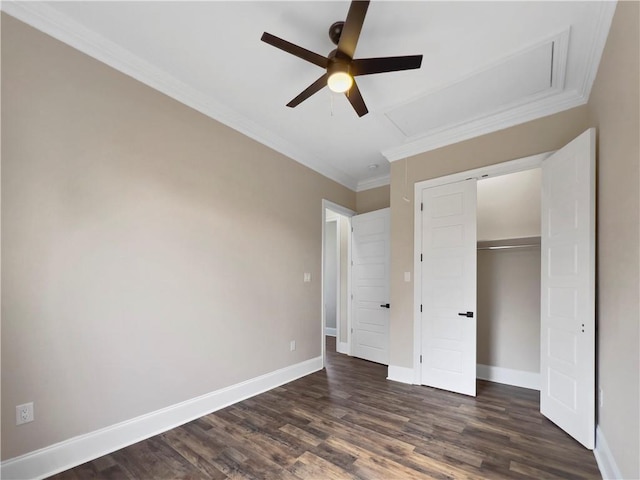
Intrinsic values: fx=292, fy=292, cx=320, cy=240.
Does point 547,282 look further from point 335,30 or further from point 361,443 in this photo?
point 335,30

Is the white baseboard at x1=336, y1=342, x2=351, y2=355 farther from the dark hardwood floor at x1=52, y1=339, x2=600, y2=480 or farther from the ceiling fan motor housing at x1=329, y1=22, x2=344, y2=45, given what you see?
the ceiling fan motor housing at x1=329, y1=22, x2=344, y2=45

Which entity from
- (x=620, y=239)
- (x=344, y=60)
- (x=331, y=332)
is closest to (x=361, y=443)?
(x=620, y=239)

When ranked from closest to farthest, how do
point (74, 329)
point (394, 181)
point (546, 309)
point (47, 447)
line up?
point (47, 447), point (74, 329), point (546, 309), point (394, 181)

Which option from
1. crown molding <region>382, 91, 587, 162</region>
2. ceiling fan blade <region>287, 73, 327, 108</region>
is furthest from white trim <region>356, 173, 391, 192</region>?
ceiling fan blade <region>287, 73, 327, 108</region>

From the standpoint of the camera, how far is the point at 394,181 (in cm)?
399

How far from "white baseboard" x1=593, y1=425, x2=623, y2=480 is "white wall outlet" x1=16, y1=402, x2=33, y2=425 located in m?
3.49

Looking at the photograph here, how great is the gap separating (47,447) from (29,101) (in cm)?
223

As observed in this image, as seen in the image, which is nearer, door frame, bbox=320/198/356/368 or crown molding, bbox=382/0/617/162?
crown molding, bbox=382/0/617/162

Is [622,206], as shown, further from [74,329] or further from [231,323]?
[74,329]

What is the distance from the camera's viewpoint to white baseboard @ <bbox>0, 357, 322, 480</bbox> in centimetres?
180

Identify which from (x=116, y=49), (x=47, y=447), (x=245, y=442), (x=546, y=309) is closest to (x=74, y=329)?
(x=47, y=447)

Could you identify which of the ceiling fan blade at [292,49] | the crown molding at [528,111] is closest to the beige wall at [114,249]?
the ceiling fan blade at [292,49]

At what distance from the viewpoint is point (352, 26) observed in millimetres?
1653

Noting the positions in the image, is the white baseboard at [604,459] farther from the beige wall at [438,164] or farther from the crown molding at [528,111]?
the crown molding at [528,111]
